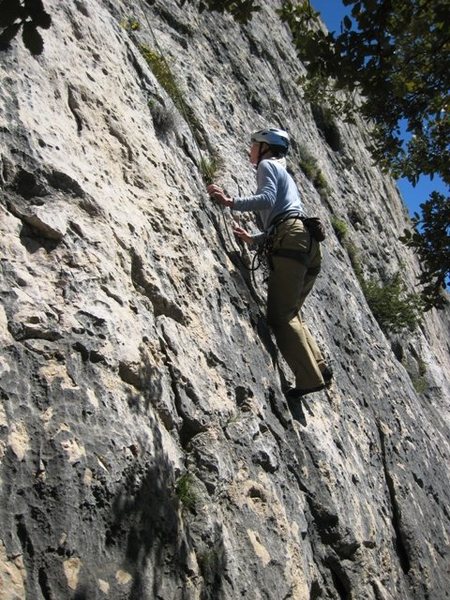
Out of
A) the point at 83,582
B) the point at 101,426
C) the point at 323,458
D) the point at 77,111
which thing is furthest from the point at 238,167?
the point at 83,582

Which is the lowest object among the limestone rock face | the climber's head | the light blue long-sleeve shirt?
the limestone rock face

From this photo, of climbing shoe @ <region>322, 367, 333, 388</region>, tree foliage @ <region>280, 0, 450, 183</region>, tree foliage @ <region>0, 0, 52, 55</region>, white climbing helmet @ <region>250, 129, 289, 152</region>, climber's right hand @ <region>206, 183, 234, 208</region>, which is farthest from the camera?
white climbing helmet @ <region>250, 129, 289, 152</region>

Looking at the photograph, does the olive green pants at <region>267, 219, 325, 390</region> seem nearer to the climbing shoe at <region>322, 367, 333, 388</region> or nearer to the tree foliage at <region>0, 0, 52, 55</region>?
the climbing shoe at <region>322, 367, 333, 388</region>

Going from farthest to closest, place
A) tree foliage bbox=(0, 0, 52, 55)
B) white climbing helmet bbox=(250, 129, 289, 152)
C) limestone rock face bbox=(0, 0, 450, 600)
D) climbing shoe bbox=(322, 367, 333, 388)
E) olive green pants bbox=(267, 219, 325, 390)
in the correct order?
white climbing helmet bbox=(250, 129, 289, 152) → climbing shoe bbox=(322, 367, 333, 388) → olive green pants bbox=(267, 219, 325, 390) → limestone rock face bbox=(0, 0, 450, 600) → tree foliage bbox=(0, 0, 52, 55)

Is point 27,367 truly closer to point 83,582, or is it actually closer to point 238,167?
point 83,582

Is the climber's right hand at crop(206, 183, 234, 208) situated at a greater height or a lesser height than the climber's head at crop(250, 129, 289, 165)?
lesser

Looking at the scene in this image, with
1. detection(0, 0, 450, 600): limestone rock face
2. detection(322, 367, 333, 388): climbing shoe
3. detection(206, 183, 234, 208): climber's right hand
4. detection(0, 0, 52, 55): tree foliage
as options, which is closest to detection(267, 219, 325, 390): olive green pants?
detection(0, 0, 450, 600): limestone rock face

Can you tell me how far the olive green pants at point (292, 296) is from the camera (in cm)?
553

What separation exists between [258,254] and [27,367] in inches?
120

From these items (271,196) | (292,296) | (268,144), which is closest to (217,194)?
(271,196)

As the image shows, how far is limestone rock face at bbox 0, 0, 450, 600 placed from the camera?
307cm

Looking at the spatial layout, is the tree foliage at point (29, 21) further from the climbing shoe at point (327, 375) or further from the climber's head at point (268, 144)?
the climbing shoe at point (327, 375)

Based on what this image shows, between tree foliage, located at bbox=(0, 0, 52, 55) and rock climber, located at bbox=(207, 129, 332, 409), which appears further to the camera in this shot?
rock climber, located at bbox=(207, 129, 332, 409)

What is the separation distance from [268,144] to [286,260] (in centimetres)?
132
